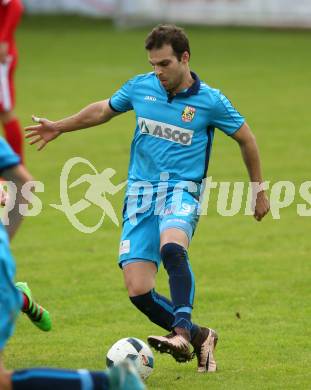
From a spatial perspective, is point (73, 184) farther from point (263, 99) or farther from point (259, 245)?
point (263, 99)

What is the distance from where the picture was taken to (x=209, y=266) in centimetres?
1025

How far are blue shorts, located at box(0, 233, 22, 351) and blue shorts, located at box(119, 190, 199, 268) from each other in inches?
80.8

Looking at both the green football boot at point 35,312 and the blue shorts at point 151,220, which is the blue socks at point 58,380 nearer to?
the blue shorts at point 151,220

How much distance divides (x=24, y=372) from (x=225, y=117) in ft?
9.26

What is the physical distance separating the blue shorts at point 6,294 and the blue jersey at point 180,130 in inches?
88.8

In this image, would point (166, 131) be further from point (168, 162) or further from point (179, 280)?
point (179, 280)

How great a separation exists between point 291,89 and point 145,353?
15.8 metres

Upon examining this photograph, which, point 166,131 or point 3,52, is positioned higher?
point 3,52

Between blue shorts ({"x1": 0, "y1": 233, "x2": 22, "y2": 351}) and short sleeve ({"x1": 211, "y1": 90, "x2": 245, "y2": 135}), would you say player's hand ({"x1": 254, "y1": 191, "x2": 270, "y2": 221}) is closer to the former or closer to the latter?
short sleeve ({"x1": 211, "y1": 90, "x2": 245, "y2": 135})

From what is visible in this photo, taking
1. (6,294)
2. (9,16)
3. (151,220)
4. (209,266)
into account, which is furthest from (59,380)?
(9,16)

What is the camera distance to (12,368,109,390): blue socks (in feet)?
16.1

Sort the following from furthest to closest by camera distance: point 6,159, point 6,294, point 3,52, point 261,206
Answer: point 3,52 → point 261,206 → point 6,159 → point 6,294

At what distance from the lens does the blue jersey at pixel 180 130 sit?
726cm

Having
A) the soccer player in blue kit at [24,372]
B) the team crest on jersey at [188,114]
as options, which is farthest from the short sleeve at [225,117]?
the soccer player in blue kit at [24,372]
